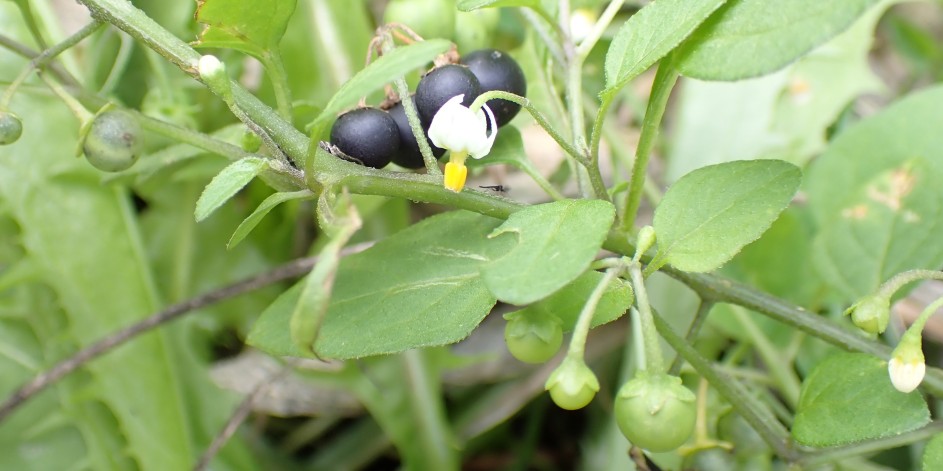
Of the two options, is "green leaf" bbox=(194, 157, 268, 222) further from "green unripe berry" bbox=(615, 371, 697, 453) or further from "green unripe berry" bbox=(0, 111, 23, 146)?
"green unripe berry" bbox=(615, 371, 697, 453)

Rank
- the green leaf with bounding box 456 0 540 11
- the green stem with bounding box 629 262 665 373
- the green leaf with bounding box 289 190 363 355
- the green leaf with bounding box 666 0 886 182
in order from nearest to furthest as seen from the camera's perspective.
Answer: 1. the green leaf with bounding box 289 190 363 355
2. the green stem with bounding box 629 262 665 373
3. the green leaf with bounding box 456 0 540 11
4. the green leaf with bounding box 666 0 886 182

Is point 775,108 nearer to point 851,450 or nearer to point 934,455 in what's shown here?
point 851,450

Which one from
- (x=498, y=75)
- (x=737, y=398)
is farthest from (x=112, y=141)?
(x=737, y=398)


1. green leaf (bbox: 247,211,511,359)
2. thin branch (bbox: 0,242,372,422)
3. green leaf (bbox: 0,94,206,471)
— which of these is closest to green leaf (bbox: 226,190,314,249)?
green leaf (bbox: 247,211,511,359)

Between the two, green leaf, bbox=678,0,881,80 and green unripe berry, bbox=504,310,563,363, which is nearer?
green leaf, bbox=678,0,881,80

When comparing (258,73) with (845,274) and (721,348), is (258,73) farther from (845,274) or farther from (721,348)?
(845,274)

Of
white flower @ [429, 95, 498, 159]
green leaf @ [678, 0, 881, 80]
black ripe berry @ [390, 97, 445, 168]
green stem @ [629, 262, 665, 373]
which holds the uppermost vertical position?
black ripe berry @ [390, 97, 445, 168]
